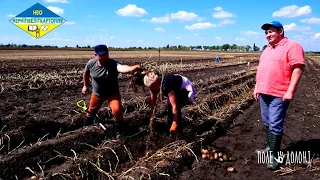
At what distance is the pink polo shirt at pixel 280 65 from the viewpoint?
3.49 m

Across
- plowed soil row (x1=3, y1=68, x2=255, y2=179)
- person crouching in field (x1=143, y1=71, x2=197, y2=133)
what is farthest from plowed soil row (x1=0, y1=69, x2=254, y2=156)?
person crouching in field (x1=143, y1=71, x2=197, y2=133)

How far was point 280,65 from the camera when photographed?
360 cm

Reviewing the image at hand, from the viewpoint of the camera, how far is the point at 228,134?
5.40 meters

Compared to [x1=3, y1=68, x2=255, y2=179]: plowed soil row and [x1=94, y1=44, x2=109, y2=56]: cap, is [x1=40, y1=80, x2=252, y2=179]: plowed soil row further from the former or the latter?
[x1=94, y1=44, x2=109, y2=56]: cap

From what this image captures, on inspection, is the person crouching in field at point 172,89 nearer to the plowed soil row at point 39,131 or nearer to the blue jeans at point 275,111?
the blue jeans at point 275,111

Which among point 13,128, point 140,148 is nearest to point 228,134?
point 140,148

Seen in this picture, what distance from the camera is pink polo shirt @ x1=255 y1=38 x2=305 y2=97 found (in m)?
3.49

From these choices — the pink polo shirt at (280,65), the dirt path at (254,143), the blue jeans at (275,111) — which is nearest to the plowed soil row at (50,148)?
the dirt path at (254,143)

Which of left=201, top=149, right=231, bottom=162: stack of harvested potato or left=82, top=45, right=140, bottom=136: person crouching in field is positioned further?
left=82, top=45, right=140, bottom=136: person crouching in field

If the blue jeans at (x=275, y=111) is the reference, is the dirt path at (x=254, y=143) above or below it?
below

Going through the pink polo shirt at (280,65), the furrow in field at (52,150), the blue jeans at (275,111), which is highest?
the pink polo shirt at (280,65)

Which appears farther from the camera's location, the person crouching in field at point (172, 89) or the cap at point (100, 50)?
the cap at point (100, 50)

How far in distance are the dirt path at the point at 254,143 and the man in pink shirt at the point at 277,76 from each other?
0.28 meters

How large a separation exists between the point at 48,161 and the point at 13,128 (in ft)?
4.16
